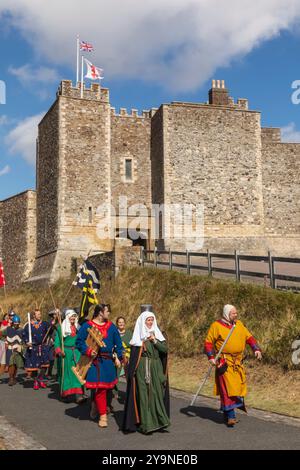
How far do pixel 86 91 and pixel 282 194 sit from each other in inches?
551

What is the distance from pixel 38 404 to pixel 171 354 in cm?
591

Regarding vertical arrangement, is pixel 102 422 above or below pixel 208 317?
below

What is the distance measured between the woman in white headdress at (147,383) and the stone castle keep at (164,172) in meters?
21.6

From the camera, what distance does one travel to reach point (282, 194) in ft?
108

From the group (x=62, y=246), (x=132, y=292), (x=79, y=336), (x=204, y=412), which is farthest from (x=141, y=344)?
(x=62, y=246)

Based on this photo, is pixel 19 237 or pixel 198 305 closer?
pixel 198 305

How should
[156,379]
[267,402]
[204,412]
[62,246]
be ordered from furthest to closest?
[62,246] → [267,402] → [204,412] → [156,379]

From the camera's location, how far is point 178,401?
9.76 m

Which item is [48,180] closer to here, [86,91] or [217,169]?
[86,91]

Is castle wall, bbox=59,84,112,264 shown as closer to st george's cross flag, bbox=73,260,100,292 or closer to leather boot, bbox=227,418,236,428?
st george's cross flag, bbox=73,260,100,292

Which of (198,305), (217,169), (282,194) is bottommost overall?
(198,305)

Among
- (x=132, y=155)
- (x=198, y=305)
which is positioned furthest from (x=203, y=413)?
(x=132, y=155)

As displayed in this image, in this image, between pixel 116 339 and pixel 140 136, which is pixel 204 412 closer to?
pixel 116 339

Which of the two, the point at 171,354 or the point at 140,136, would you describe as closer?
the point at 171,354
